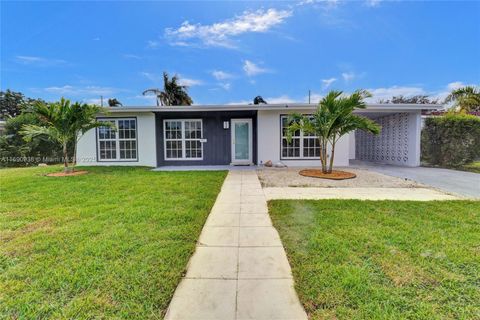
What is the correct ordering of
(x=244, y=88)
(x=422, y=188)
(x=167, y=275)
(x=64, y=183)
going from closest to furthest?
(x=167, y=275)
(x=422, y=188)
(x=64, y=183)
(x=244, y=88)

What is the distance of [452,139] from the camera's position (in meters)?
9.40

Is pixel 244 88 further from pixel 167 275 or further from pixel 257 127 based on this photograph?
pixel 167 275

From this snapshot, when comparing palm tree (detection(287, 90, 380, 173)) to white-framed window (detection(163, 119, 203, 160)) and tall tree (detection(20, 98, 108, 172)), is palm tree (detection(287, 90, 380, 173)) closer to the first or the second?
white-framed window (detection(163, 119, 203, 160))

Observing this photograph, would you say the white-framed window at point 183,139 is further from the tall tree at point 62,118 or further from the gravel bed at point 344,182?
the gravel bed at point 344,182

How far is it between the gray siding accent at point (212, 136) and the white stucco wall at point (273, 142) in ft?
1.63

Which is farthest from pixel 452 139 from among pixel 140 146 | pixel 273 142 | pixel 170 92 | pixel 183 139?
pixel 170 92

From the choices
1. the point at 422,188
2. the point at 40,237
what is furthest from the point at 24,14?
the point at 422,188

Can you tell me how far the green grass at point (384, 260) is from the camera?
170 centimetres

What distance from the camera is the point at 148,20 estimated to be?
420 inches

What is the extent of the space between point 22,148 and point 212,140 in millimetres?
10498

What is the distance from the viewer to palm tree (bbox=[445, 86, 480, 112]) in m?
13.4

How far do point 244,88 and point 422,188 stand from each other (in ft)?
51.4

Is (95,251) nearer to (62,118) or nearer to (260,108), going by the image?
(62,118)

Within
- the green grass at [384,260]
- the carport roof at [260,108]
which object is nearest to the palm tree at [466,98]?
the carport roof at [260,108]
